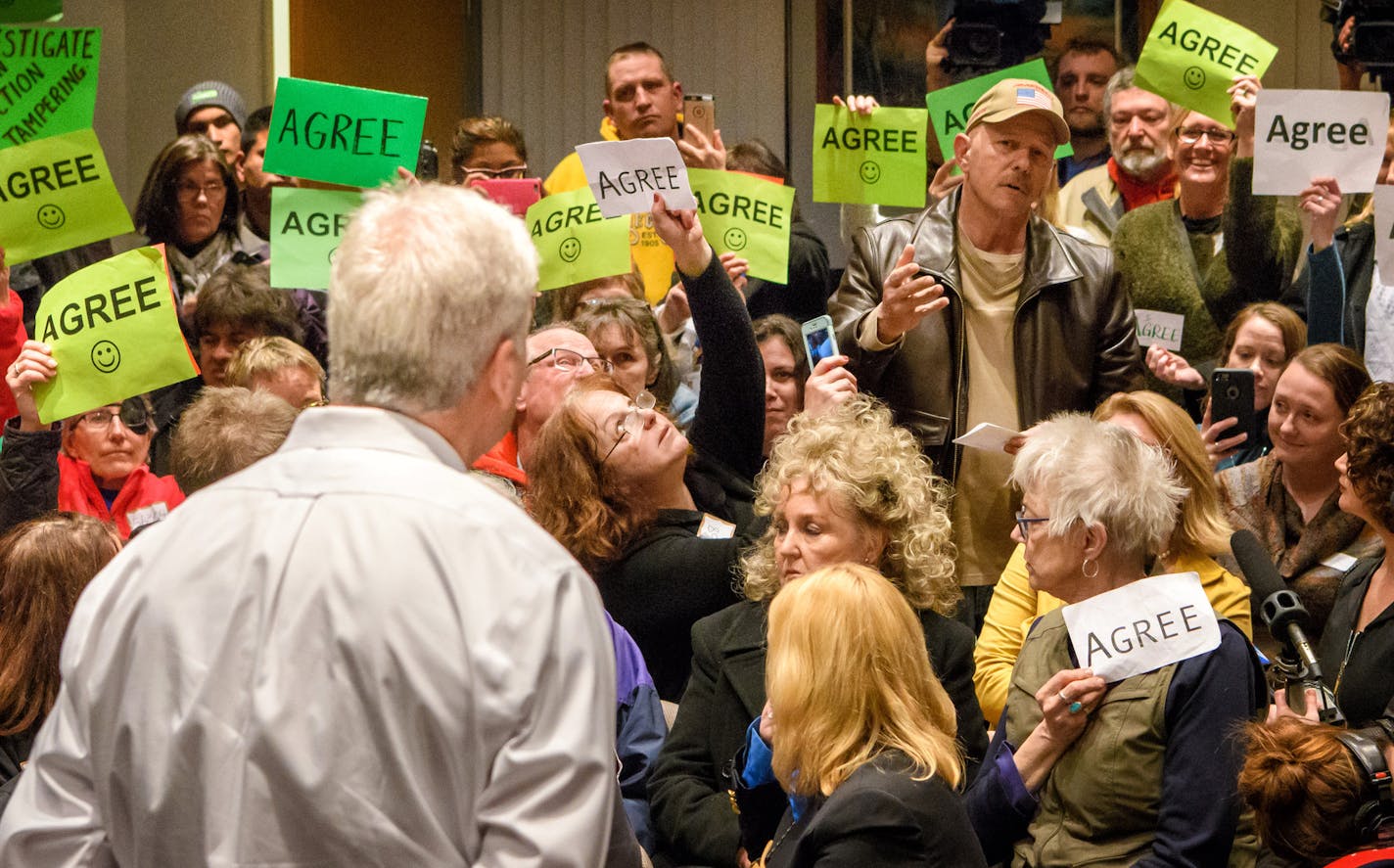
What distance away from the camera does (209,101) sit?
6.38m

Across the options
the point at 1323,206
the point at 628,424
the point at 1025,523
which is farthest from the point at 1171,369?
the point at 628,424

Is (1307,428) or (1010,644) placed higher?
(1307,428)

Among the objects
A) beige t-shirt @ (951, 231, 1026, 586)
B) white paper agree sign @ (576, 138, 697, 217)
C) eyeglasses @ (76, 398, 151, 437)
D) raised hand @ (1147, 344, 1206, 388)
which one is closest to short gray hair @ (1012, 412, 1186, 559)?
beige t-shirt @ (951, 231, 1026, 586)

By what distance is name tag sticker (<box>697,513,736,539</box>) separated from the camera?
392 cm

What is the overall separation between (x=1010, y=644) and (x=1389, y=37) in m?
2.60

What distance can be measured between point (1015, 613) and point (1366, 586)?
776mm

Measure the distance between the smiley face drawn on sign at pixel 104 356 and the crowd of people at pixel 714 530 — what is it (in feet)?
0.36

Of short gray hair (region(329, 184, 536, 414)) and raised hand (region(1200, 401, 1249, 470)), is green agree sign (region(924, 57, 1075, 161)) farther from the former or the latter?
short gray hair (region(329, 184, 536, 414))

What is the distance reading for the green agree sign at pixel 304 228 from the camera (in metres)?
A: 4.79

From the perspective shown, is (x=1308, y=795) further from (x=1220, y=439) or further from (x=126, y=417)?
(x=126, y=417)

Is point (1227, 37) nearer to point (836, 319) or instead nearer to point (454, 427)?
point (836, 319)

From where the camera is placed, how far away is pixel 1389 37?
5.27 metres

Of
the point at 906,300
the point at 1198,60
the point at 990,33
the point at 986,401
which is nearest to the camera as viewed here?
the point at 906,300

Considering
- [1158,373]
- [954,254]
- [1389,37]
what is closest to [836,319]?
[954,254]
